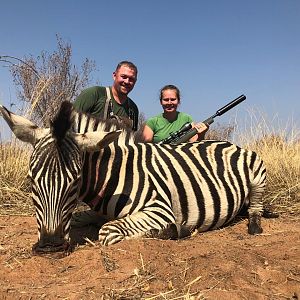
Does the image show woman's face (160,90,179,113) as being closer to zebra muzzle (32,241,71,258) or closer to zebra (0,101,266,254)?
zebra (0,101,266,254)

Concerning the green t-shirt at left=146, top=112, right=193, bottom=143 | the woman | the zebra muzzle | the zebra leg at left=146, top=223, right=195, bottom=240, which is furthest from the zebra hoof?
the green t-shirt at left=146, top=112, right=193, bottom=143

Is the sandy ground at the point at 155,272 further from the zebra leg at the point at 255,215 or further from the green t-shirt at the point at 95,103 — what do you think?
the green t-shirt at the point at 95,103

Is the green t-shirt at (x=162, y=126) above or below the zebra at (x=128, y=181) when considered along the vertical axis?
above

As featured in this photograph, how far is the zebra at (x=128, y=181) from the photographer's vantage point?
8.72 feet

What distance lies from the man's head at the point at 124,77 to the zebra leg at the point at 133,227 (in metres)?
2.63

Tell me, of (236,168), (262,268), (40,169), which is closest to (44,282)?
(40,169)

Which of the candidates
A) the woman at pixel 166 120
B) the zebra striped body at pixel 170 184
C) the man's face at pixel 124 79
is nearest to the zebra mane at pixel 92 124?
the zebra striped body at pixel 170 184

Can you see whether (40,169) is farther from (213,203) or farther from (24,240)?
(213,203)

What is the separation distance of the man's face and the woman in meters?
0.61

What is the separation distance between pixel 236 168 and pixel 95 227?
5.13 ft

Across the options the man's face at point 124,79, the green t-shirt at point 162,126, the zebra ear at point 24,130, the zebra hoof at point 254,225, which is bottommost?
the zebra hoof at point 254,225

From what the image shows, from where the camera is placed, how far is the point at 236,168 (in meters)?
4.24

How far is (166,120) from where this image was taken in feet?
19.8

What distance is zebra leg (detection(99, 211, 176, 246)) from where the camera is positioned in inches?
114
